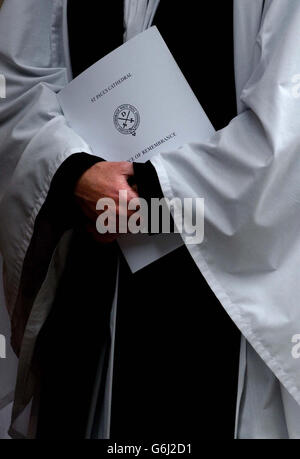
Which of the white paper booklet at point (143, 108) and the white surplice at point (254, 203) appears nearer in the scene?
the white surplice at point (254, 203)

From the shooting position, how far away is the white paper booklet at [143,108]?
1.19 m

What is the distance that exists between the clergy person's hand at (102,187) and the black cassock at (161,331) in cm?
4

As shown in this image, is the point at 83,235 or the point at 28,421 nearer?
the point at 83,235

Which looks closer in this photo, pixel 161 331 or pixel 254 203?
pixel 254 203

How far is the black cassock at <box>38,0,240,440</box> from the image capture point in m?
1.19

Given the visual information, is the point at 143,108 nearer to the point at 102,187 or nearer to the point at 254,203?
the point at 102,187

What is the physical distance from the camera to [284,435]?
1.17 m

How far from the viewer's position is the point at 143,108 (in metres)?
1.20

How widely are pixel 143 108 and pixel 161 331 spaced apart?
364mm

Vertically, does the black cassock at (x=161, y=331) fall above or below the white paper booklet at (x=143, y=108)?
below

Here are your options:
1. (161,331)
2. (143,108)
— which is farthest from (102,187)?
(161,331)
